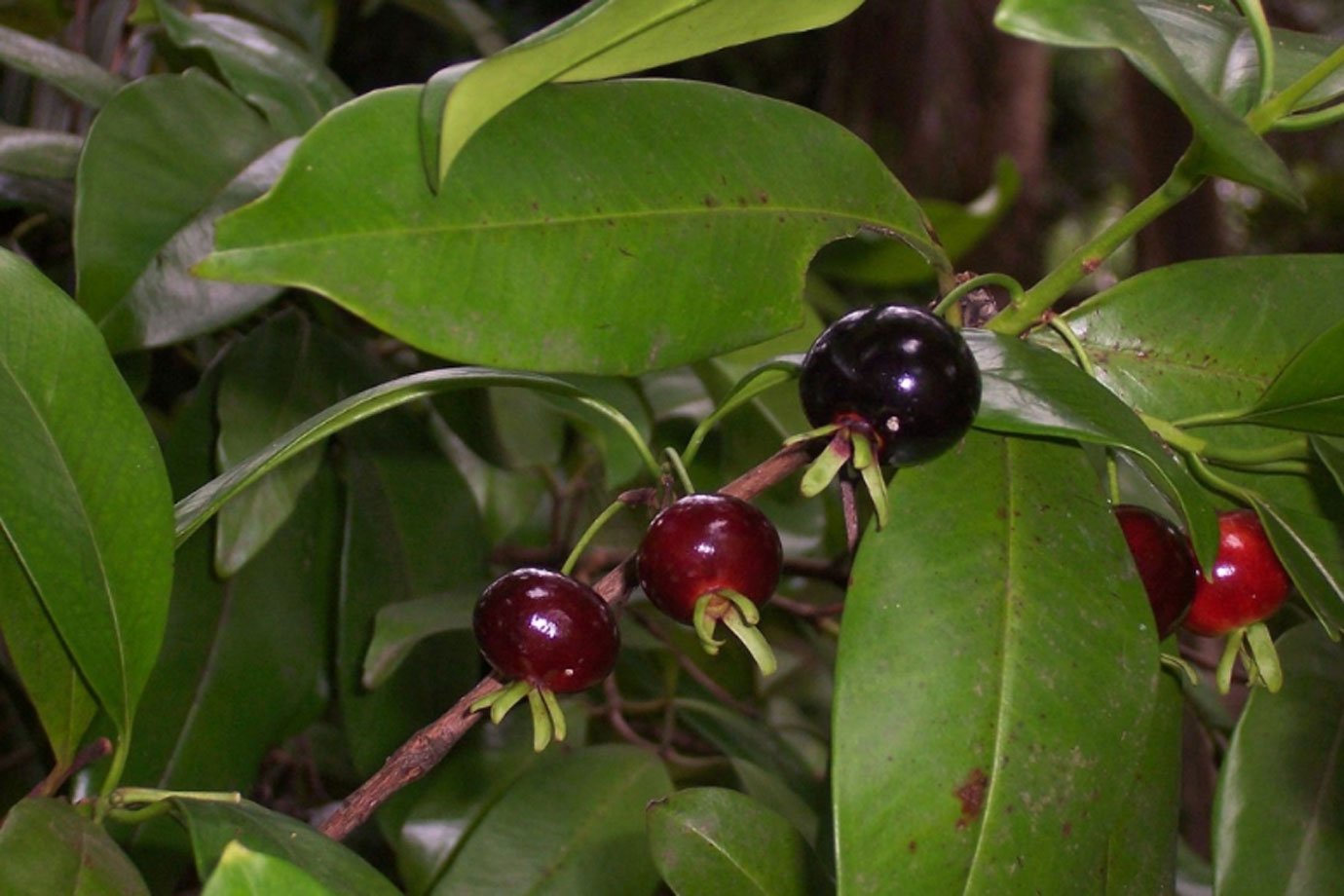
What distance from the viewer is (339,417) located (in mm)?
525

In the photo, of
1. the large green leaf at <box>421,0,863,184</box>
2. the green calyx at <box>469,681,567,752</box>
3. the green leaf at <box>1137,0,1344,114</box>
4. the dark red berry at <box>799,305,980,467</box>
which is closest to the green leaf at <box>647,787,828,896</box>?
the green calyx at <box>469,681,567,752</box>

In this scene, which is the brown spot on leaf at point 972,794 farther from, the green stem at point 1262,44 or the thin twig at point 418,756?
the green stem at point 1262,44

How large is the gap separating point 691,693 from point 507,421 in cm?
38

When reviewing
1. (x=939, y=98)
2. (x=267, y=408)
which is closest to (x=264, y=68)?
(x=267, y=408)

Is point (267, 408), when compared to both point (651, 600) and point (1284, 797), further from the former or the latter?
point (1284, 797)

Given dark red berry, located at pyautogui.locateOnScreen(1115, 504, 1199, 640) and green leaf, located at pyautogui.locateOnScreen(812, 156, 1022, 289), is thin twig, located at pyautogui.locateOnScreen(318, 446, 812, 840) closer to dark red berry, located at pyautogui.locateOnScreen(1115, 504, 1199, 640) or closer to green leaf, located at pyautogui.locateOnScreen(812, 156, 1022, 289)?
dark red berry, located at pyautogui.locateOnScreen(1115, 504, 1199, 640)

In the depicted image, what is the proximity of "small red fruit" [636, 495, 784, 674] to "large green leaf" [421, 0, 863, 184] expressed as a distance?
0.16 metres

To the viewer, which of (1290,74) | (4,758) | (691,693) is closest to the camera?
(1290,74)

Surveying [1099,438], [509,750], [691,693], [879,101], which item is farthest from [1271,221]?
[1099,438]

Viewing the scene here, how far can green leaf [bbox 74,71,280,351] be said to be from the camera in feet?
2.44

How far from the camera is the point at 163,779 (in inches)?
33.8

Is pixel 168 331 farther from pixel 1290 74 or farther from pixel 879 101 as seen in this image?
pixel 879 101

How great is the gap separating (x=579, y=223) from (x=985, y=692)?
0.26 m

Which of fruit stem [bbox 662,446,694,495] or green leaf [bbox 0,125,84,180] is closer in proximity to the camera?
fruit stem [bbox 662,446,694,495]
